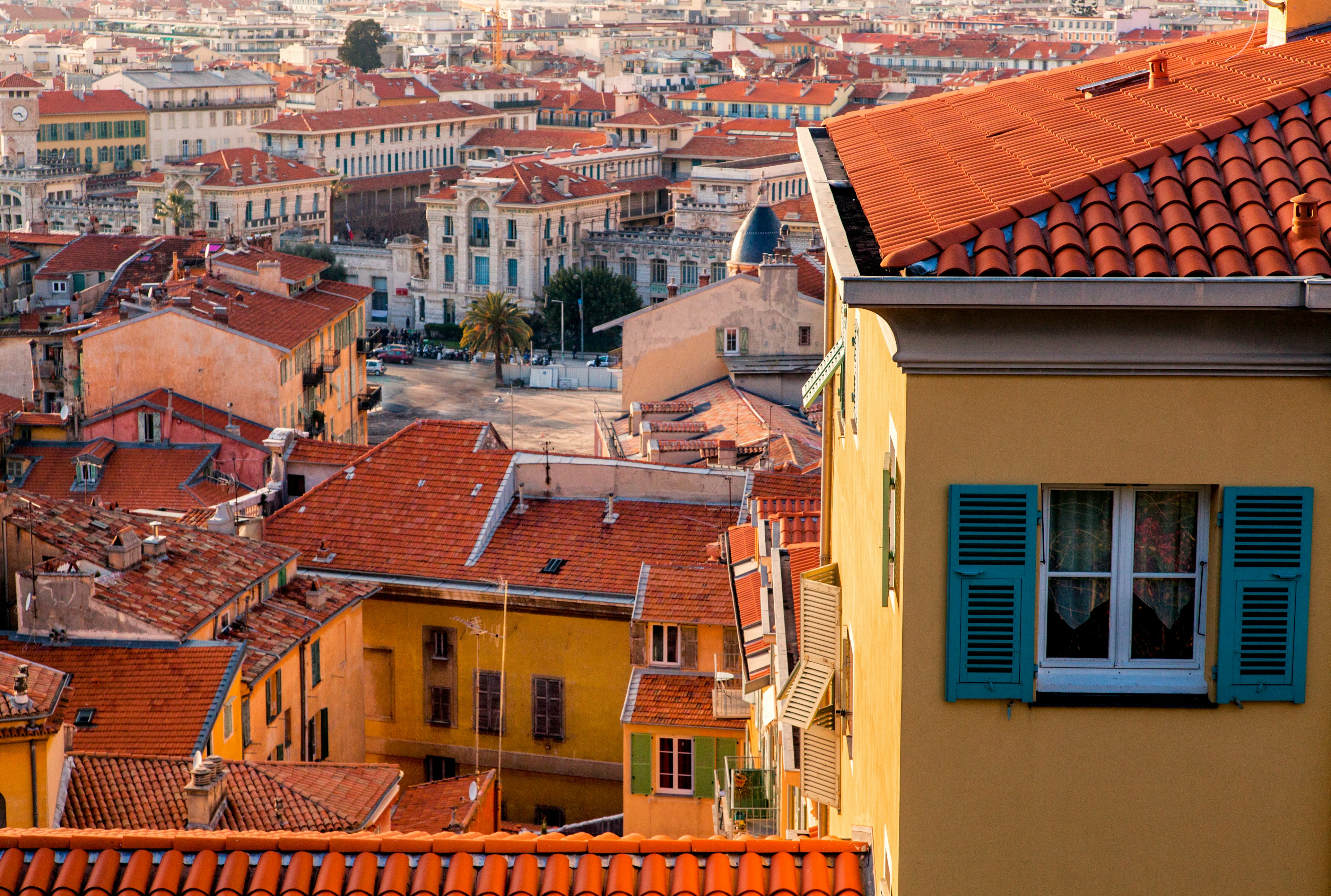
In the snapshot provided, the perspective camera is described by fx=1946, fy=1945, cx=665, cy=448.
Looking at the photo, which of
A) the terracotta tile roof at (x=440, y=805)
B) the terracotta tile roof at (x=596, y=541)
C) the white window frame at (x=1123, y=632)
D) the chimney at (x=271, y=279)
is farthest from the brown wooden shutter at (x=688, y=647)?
the chimney at (x=271, y=279)

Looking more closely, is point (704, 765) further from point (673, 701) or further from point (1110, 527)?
point (1110, 527)

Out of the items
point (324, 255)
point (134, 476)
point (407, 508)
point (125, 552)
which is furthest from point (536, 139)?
point (125, 552)

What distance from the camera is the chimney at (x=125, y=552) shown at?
25.3 m

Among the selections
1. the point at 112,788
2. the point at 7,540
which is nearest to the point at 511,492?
the point at 7,540

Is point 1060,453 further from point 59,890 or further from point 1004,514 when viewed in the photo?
point 59,890

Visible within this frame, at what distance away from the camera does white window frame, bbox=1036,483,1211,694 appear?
8.31m

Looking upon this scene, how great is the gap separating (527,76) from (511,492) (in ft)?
551

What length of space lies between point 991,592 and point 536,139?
13149cm

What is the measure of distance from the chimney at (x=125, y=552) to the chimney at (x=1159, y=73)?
17088 mm

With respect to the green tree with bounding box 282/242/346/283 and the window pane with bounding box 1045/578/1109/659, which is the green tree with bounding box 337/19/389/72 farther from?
the window pane with bounding box 1045/578/1109/659

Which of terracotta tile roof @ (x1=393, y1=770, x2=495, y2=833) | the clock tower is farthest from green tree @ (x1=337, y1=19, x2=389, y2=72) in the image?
terracotta tile roof @ (x1=393, y1=770, x2=495, y2=833)

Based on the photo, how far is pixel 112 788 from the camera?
63.8 feet

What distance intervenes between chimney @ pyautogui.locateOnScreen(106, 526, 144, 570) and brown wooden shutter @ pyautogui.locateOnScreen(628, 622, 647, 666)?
6594mm

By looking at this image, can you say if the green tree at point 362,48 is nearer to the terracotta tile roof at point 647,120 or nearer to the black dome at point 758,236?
the terracotta tile roof at point 647,120
